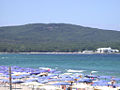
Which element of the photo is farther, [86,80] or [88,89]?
[86,80]

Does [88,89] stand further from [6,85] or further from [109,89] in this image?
[6,85]

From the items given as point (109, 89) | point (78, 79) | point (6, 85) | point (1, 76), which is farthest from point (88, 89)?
point (1, 76)

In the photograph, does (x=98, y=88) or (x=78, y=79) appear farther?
(x=78, y=79)

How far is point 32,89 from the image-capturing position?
1336 inches

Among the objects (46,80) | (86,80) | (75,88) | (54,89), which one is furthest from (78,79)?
(54,89)

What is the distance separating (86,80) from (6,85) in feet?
30.6

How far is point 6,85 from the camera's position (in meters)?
37.2

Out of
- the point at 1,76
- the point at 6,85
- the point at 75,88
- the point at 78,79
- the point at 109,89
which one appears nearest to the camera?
the point at 109,89

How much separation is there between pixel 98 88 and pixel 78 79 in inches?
348

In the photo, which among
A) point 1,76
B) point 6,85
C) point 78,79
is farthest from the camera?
point 1,76

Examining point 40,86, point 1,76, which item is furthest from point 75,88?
point 1,76

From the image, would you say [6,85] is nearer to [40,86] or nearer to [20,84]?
[20,84]

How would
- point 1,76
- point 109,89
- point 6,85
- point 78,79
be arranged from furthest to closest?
point 1,76 → point 78,79 → point 6,85 → point 109,89

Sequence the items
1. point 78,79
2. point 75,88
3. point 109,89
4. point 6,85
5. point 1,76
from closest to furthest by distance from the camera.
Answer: point 109,89 < point 75,88 < point 6,85 < point 78,79 < point 1,76
